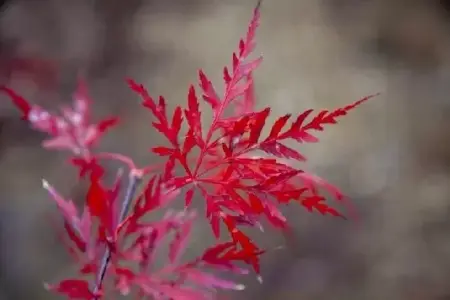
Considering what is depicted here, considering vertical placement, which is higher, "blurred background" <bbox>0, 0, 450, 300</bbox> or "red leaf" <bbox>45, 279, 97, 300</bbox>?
"blurred background" <bbox>0, 0, 450, 300</bbox>

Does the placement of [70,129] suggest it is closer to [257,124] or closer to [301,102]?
[257,124]

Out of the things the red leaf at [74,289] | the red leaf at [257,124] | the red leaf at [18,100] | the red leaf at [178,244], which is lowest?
the red leaf at [74,289]

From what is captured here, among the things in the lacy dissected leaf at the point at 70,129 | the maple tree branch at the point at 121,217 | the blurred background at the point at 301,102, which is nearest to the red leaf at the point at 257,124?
the maple tree branch at the point at 121,217

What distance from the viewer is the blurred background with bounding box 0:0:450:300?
103 cm

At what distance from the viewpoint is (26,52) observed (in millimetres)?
1129

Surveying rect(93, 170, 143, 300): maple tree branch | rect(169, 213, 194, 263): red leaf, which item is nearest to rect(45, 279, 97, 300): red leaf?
rect(93, 170, 143, 300): maple tree branch

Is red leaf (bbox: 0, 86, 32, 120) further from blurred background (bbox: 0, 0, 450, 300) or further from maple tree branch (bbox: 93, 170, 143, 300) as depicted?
blurred background (bbox: 0, 0, 450, 300)

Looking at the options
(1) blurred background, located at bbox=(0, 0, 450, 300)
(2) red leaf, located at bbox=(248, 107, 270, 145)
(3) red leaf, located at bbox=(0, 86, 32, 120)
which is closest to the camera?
(2) red leaf, located at bbox=(248, 107, 270, 145)

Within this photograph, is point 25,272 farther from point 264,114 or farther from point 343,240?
point 264,114

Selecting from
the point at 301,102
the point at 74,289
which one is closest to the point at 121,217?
the point at 74,289

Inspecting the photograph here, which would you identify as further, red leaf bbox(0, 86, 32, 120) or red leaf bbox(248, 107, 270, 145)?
red leaf bbox(0, 86, 32, 120)

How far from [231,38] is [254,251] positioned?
2.58 feet

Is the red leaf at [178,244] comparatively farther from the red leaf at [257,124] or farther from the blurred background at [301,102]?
the blurred background at [301,102]

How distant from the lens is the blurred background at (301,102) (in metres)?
1.03
